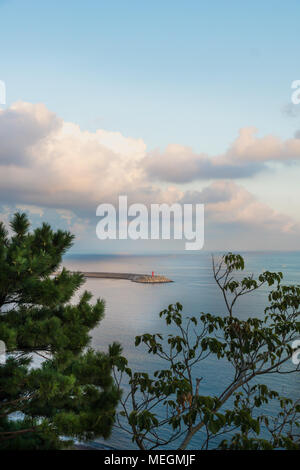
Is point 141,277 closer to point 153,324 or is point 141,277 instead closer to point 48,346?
point 153,324

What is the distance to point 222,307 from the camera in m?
38.6

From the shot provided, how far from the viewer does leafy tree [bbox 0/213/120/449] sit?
16.0ft

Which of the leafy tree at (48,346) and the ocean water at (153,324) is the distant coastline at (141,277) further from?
the leafy tree at (48,346)

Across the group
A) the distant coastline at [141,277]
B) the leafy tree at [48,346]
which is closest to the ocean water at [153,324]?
the distant coastline at [141,277]

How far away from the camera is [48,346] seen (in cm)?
525

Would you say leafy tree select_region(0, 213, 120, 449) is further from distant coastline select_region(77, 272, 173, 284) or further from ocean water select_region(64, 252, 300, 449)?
distant coastline select_region(77, 272, 173, 284)

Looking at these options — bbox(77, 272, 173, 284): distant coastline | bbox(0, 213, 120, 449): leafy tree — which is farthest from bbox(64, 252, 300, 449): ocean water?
bbox(0, 213, 120, 449): leafy tree

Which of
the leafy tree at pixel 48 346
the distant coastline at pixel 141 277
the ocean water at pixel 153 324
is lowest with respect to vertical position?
the ocean water at pixel 153 324

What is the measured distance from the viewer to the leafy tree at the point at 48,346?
488 centimetres

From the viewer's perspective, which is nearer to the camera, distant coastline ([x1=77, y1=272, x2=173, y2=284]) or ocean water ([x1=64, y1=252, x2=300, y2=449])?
ocean water ([x1=64, y1=252, x2=300, y2=449])

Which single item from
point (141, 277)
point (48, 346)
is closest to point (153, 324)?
point (48, 346)
